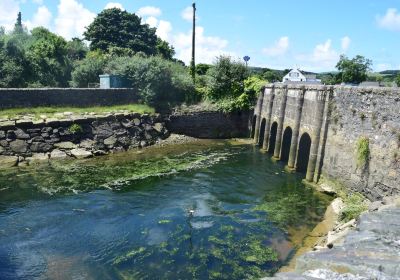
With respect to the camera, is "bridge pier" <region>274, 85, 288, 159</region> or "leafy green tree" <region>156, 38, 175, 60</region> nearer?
"bridge pier" <region>274, 85, 288, 159</region>

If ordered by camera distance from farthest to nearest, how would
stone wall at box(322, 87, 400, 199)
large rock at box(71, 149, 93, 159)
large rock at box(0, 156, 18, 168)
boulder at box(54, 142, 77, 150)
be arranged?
boulder at box(54, 142, 77, 150), large rock at box(71, 149, 93, 159), large rock at box(0, 156, 18, 168), stone wall at box(322, 87, 400, 199)

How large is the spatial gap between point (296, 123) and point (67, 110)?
17778 millimetres

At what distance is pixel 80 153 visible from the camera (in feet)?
90.2

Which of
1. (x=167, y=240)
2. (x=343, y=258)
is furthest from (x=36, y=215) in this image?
(x=343, y=258)

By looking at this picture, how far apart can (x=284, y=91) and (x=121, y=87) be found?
15598 mm

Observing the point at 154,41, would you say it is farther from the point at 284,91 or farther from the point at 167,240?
the point at 167,240

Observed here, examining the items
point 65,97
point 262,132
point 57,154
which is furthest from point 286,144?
point 65,97

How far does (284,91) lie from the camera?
96.2ft

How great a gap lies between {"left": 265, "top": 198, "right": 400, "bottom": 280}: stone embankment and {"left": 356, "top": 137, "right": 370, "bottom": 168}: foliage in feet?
21.5

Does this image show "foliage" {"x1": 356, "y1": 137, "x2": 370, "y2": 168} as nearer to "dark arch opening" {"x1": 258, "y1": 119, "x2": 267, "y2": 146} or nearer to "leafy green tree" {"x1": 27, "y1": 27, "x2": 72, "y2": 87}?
"dark arch opening" {"x1": 258, "y1": 119, "x2": 267, "y2": 146}

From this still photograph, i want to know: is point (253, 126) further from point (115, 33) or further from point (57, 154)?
point (115, 33)

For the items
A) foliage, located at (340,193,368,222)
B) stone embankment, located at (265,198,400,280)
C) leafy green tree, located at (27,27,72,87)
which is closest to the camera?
stone embankment, located at (265,198,400,280)

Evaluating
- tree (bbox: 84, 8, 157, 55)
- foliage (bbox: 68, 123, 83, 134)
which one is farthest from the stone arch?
tree (bbox: 84, 8, 157, 55)

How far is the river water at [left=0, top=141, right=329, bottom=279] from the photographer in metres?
13.0
